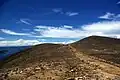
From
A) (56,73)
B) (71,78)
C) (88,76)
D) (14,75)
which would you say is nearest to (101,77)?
(88,76)

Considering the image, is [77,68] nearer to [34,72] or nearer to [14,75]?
[34,72]

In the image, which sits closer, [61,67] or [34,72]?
[34,72]

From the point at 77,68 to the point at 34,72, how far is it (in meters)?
5.23

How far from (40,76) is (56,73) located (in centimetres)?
210

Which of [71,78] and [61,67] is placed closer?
[71,78]

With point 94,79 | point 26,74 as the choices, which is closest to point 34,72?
point 26,74

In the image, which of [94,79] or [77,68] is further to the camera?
[77,68]

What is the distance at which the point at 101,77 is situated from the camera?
26.1m

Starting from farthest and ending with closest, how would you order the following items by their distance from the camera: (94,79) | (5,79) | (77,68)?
(77,68) < (5,79) < (94,79)

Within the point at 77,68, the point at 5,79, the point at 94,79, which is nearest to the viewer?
the point at 94,79

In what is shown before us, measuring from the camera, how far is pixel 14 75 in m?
28.4

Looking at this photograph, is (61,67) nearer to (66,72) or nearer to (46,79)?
(66,72)

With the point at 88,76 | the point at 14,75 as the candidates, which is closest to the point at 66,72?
the point at 88,76

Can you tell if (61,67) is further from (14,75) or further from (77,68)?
(14,75)
